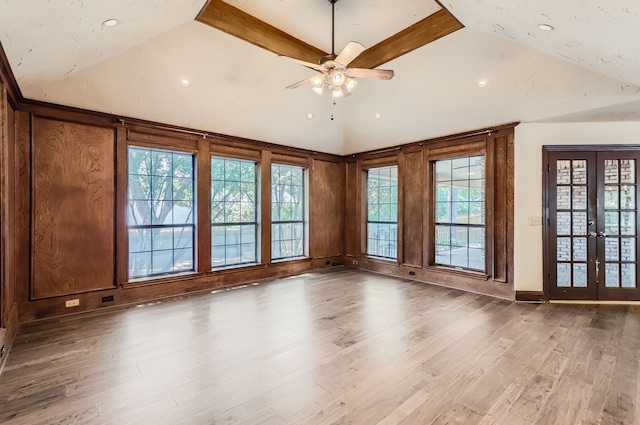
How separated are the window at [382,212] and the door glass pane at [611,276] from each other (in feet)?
10.9

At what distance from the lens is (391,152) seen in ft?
21.4

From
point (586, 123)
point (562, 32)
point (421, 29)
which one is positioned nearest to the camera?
point (562, 32)

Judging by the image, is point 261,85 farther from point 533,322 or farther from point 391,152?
point 533,322

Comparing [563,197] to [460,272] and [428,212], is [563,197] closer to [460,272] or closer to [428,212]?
[460,272]

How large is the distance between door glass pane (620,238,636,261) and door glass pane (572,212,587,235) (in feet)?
1.77

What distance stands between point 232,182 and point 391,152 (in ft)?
11.0

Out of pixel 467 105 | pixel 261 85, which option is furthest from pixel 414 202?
pixel 261 85

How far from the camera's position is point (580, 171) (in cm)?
461

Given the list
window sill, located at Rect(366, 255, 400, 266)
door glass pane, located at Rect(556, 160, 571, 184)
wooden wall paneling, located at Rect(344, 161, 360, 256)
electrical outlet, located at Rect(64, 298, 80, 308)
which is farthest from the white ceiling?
window sill, located at Rect(366, 255, 400, 266)

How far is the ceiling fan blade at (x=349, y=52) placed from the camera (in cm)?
283

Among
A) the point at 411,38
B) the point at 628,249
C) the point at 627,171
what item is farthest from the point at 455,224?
the point at 411,38

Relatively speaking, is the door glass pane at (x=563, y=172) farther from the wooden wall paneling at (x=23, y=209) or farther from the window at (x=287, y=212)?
the wooden wall paneling at (x=23, y=209)

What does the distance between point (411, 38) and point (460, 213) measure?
318 centimetres

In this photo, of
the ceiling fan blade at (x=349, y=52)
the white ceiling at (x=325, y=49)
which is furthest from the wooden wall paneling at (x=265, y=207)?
the ceiling fan blade at (x=349, y=52)
